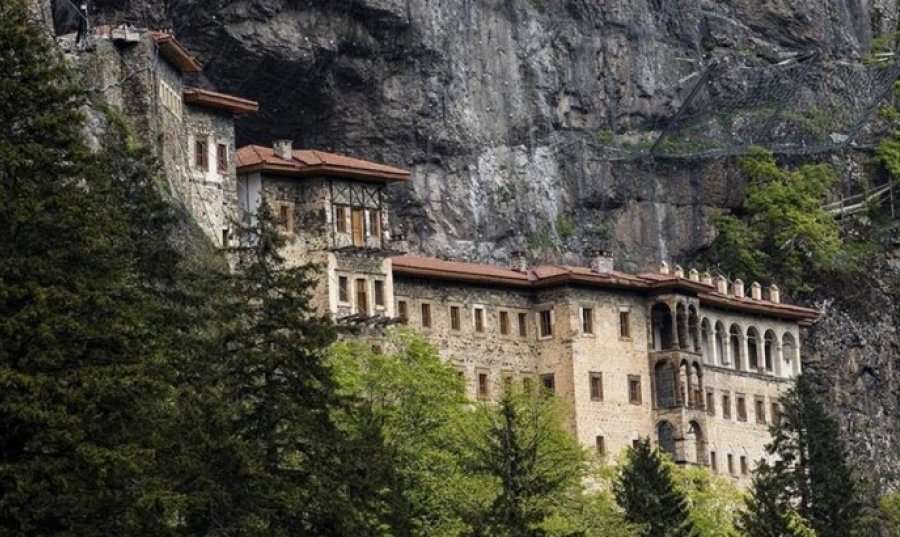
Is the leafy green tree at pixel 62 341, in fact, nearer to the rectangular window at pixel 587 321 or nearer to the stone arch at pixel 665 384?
the rectangular window at pixel 587 321

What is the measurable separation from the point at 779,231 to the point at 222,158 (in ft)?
156

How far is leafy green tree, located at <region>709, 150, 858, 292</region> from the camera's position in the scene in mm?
143625

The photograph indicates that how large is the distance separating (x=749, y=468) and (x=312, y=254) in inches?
1125

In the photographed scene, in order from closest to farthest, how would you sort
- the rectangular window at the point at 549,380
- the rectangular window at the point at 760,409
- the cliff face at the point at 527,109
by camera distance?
the rectangular window at the point at 549,380, the cliff face at the point at 527,109, the rectangular window at the point at 760,409

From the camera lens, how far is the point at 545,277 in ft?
388

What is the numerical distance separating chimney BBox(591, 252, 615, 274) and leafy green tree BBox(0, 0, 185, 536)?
73735mm

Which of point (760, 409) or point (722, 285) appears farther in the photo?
point (722, 285)

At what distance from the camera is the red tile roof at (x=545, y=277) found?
375 feet

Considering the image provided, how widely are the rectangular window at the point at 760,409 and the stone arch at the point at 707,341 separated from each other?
396cm

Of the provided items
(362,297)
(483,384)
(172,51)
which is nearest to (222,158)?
(172,51)

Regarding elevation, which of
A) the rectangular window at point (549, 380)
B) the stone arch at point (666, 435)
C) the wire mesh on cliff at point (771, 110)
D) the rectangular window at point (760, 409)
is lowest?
the stone arch at point (666, 435)

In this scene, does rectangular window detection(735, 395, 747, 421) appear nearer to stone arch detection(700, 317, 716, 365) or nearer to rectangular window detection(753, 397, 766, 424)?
rectangular window detection(753, 397, 766, 424)

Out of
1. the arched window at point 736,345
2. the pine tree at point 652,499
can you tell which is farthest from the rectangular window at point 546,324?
the pine tree at point 652,499

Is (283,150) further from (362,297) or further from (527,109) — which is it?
(527,109)
